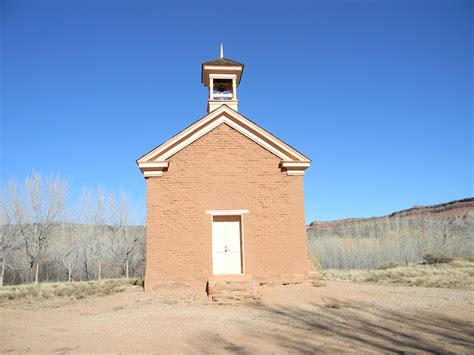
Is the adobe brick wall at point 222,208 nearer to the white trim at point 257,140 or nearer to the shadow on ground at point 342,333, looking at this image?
the white trim at point 257,140

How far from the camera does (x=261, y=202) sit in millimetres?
15359

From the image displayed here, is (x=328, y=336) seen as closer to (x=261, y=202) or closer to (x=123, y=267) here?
(x=261, y=202)

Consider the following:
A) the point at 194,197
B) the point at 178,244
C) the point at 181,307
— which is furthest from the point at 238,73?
the point at 181,307

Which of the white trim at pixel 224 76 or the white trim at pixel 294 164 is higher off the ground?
the white trim at pixel 224 76

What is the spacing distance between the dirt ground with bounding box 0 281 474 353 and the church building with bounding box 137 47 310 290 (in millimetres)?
960

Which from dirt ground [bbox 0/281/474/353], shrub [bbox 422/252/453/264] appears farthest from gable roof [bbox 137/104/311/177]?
shrub [bbox 422/252/453/264]

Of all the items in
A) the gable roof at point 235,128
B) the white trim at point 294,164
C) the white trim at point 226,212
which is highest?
the gable roof at point 235,128

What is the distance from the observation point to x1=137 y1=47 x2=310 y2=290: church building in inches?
575

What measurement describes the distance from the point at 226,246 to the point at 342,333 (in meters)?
6.91

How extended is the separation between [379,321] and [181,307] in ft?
18.8

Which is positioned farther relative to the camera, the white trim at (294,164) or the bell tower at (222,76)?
the bell tower at (222,76)

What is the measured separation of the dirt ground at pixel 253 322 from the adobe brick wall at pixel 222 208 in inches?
36.2

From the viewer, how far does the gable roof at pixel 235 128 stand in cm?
1516

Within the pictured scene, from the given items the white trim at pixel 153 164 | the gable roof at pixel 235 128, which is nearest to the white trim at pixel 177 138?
the gable roof at pixel 235 128
